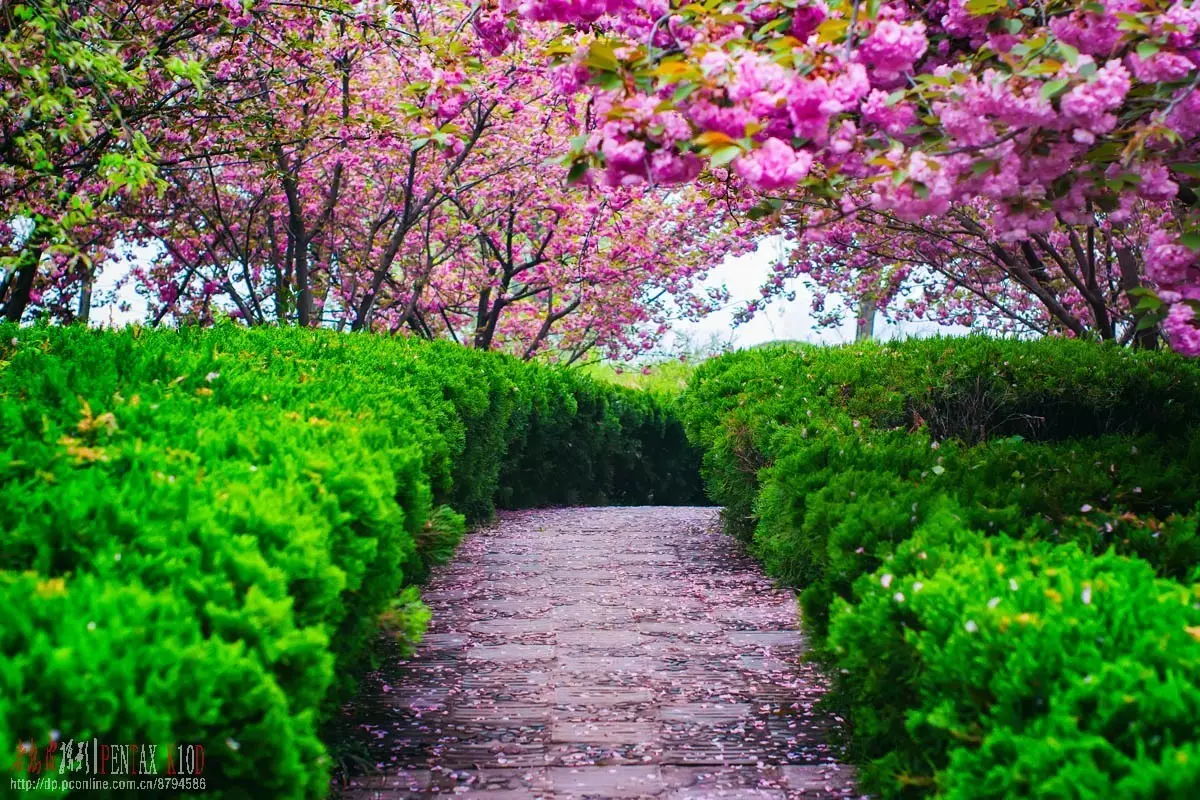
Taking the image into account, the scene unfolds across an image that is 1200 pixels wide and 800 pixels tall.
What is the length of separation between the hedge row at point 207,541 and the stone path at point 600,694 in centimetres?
55

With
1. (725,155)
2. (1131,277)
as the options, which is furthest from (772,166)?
(1131,277)

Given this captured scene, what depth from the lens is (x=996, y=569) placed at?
9.22ft

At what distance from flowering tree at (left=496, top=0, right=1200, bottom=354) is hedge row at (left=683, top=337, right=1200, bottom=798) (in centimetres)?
99

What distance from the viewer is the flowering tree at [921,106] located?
3.16m

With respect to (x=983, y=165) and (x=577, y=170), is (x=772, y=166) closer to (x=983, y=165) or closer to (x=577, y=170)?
(x=577, y=170)

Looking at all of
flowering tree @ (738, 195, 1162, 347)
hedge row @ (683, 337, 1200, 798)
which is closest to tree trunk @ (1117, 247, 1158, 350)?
flowering tree @ (738, 195, 1162, 347)

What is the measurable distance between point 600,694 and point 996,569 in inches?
94.1

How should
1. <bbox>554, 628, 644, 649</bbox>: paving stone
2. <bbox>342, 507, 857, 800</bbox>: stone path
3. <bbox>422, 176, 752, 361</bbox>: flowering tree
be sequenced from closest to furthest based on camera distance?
<bbox>342, 507, 857, 800</bbox>: stone path → <bbox>554, 628, 644, 649</bbox>: paving stone → <bbox>422, 176, 752, 361</bbox>: flowering tree

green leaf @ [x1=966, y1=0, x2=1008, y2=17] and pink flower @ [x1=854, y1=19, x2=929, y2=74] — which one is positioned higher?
Result: green leaf @ [x1=966, y1=0, x2=1008, y2=17]

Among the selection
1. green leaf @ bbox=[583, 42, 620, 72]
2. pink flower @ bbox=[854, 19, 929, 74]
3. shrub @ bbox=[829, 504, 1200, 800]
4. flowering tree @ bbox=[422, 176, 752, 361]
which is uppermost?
flowering tree @ bbox=[422, 176, 752, 361]

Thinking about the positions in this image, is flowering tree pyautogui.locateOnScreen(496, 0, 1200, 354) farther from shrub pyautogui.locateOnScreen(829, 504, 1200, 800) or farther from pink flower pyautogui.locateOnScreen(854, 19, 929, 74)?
shrub pyautogui.locateOnScreen(829, 504, 1200, 800)

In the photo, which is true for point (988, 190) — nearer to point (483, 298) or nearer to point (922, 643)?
point (922, 643)

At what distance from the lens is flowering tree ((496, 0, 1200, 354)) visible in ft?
10.4

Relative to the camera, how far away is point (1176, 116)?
3.58 meters
